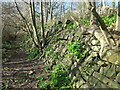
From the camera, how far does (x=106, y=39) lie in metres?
3.57

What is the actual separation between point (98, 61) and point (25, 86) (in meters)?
2.62

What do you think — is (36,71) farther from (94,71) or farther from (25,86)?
(94,71)

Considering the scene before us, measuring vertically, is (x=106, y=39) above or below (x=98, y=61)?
above

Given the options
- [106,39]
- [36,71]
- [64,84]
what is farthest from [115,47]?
[36,71]

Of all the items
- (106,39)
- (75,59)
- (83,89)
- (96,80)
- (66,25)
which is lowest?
(83,89)

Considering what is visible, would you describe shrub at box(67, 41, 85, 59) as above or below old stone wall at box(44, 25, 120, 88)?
above

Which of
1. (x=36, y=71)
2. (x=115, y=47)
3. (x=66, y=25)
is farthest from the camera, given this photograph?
(x=66, y=25)

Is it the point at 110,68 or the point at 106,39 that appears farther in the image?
the point at 106,39

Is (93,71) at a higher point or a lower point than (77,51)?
lower

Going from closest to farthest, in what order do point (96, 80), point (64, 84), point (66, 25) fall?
point (96, 80)
point (64, 84)
point (66, 25)

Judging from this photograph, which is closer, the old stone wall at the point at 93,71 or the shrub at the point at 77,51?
the old stone wall at the point at 93,71

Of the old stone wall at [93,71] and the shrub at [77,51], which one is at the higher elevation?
the shrub at [77,51]

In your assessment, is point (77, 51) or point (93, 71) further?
point (77, 51)

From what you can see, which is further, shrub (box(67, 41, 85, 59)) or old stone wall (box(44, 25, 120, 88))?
shrub (box(67, 41, 85, 59))
